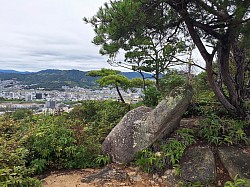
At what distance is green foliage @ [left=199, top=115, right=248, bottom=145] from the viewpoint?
15.1ft

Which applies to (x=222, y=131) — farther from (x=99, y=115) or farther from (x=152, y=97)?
(x=99, y=115)

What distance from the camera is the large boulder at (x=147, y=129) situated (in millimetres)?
4758

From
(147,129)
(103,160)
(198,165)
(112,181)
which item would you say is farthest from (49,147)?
(198,165)

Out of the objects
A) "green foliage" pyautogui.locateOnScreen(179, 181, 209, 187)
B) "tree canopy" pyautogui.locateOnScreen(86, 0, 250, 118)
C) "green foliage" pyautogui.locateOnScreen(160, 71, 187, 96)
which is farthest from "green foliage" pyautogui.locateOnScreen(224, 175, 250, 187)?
"green foliage" pyautogui.locateOnScreen(160, 71, 187, 96)

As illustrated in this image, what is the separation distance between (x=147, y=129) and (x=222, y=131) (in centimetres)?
160

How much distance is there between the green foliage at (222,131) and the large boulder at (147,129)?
627 millimetres

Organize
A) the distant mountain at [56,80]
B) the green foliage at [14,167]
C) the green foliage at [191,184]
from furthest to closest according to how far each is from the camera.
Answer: the distant mountain at [56,80], the green foliage at [191,184], the green foliage at [14,167]

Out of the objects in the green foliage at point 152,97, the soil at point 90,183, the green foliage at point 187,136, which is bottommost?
the soil at point 90,183

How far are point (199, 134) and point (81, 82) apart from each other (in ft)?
55.1

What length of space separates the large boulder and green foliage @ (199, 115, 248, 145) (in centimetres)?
63

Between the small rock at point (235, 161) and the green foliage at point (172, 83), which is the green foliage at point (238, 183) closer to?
the small rock at point (235, 161)

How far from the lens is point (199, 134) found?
495cm

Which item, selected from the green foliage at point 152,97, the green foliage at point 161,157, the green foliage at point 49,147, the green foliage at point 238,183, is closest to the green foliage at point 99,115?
the green foliage at point 49,147

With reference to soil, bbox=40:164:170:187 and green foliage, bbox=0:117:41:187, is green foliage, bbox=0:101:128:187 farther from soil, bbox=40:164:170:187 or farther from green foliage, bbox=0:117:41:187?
soil, bbox=40:164:170:187
